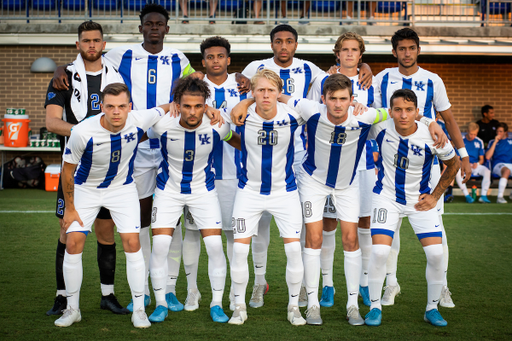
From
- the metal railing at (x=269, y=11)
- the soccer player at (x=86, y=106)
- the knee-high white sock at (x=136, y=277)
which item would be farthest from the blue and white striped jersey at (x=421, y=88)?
the metal railing at (x=269, y=11)

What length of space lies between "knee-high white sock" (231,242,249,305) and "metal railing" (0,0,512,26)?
8817 millimetres

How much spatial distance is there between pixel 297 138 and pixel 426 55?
8.79 m

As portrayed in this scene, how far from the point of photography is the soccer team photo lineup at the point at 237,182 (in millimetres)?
3885

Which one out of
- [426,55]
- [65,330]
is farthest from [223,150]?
[426,55]

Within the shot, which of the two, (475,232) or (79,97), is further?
(475,232)

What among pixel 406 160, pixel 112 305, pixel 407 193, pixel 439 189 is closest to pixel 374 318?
pixel 407 193

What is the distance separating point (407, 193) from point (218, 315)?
1.76 m

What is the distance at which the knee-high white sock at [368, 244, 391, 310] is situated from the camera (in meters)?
3.94

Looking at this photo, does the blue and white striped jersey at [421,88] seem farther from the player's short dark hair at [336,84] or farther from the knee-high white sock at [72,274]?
the knee-high white sock at [72,274]

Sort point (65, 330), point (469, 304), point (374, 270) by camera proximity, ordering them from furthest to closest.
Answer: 1. point (469, 304)
2. point (374, 270)
3. point (65, 330)

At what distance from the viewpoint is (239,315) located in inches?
156

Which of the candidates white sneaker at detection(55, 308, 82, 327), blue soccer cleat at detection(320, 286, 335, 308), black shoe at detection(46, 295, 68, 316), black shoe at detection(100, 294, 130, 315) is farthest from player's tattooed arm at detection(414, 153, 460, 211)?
black shoe at detection(46, 295, 68, 316)

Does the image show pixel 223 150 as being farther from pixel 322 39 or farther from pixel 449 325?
pixel 322 39

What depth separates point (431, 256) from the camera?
12.9ft
